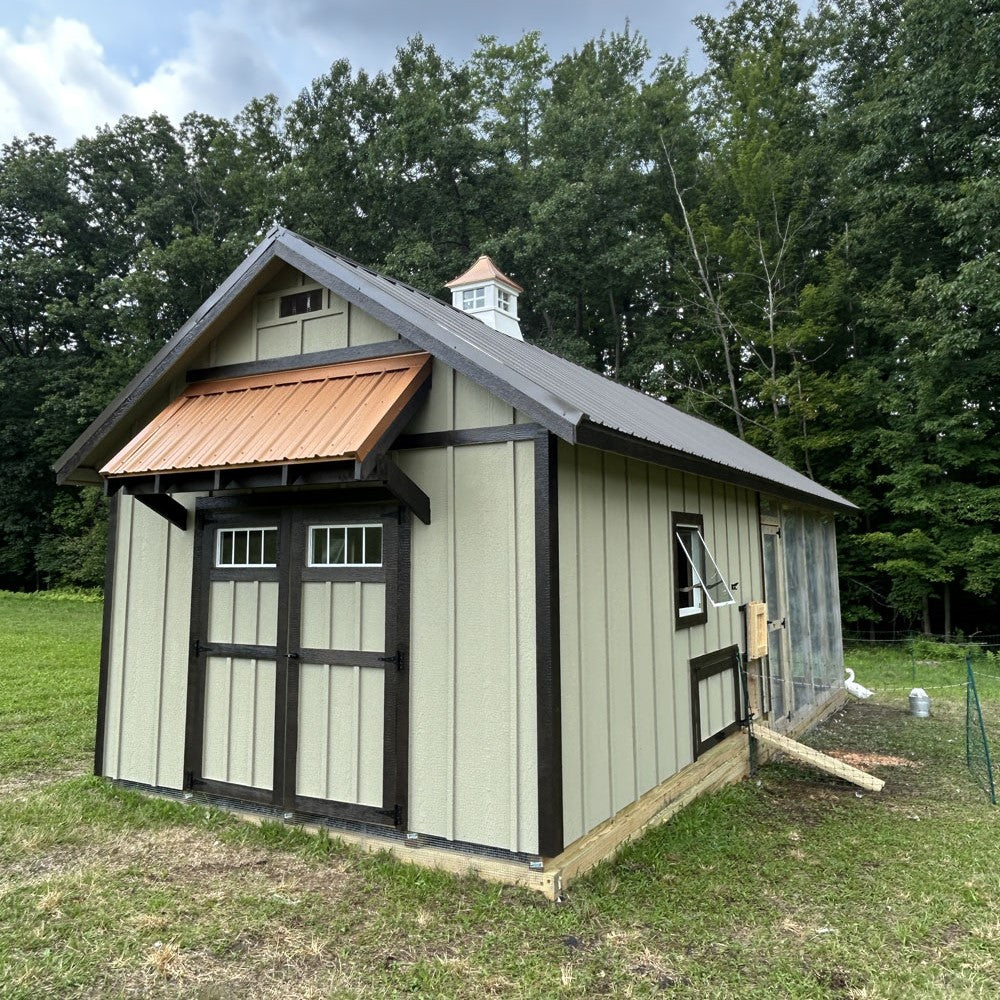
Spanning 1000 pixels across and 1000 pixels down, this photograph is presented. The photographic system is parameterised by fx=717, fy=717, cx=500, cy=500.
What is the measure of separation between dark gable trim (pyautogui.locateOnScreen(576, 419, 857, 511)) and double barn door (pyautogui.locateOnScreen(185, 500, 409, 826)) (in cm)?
135

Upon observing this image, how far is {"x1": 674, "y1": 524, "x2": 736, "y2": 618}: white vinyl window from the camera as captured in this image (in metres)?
5.56

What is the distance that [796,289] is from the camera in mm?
18219

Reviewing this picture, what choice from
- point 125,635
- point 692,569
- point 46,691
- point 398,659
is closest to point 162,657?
point 125,635

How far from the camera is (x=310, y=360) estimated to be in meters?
5.00

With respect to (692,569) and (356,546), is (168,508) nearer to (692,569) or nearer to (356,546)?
(356,546)

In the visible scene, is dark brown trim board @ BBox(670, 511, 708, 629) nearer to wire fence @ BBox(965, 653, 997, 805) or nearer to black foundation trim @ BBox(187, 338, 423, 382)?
wire fence @ BBox(965, 653, 997, 805)

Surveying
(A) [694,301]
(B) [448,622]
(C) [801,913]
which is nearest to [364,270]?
(B) [448,622]

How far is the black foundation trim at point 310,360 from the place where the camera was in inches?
183

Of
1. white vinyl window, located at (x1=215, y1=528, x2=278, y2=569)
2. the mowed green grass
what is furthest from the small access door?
the mowed green grass

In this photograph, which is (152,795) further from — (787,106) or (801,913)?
(787,106)

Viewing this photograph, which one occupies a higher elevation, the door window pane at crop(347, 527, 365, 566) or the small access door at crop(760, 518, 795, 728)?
the door window pane at crop(347, 527, 365, 566)

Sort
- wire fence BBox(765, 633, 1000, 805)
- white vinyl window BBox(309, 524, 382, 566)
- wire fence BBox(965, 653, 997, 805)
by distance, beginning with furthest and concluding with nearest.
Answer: wire fence BBox(765, 633, 1000, 805), wire fence BBox(965, 653, 997, 805), white vinyl window BBox(309, 524, 382, 566)

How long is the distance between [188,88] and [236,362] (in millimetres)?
23145

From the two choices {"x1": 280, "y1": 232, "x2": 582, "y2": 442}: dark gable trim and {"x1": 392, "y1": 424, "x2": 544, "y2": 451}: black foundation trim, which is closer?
{"x1": 280, "y1": 232, "x2": 582, "y2": 442}: dark gable trim
